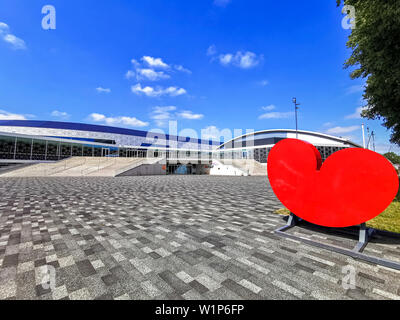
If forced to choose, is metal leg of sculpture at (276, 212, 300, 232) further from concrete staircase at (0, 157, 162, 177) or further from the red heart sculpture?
concrete staircase at (0, 157, 162, 177)

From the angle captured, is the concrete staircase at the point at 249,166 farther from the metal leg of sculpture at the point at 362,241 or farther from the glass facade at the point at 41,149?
the metal leg of sculpture at the point at 362,241

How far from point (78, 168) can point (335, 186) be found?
34.0 m

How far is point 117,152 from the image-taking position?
4894 cm

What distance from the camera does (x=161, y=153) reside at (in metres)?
49.6

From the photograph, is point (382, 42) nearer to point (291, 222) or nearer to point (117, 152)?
point (291, 222)

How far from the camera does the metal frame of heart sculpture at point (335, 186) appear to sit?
3.51 metres

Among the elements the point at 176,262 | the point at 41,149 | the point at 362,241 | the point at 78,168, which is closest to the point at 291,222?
the point at 362,241

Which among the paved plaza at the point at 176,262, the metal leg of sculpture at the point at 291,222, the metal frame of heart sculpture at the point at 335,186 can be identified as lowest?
the paved plaza at the point at 176,262

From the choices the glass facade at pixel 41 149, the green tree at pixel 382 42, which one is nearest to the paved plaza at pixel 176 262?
the green tree at pixel 382 42

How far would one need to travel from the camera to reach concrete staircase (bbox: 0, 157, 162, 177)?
85.4 ft

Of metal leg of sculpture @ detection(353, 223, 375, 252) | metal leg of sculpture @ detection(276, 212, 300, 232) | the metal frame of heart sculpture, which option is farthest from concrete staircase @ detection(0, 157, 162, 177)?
metal leg of sculpture @ detection(353, 223, 375, 252)

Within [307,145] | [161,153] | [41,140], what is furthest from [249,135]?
[307,145]
